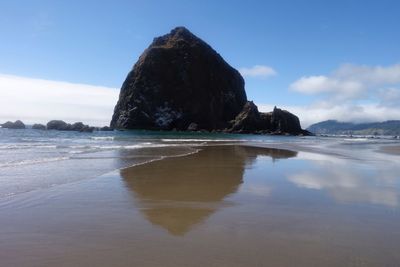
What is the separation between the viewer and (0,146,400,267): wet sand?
5195 millimetres

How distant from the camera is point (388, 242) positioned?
19.5ft

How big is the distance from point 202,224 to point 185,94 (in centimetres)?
14028

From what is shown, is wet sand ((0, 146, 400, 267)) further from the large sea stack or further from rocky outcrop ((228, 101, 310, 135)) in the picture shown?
the large sea stack

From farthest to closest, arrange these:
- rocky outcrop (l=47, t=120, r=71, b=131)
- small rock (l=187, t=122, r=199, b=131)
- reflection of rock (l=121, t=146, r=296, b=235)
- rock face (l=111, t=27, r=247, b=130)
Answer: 1. rock face (l=111, t=27, r=247, b=130)
2. small rock (l=187, t=122, r=199, b=131)
3. rocky outcrop (l=47, t=120, r=71, b=131)
4. reflection of rock (l=121, t=146, r=296, b=235)

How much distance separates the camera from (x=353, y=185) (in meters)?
12.0

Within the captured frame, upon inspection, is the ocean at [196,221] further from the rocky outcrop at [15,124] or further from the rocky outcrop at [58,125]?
the rocky outcrop at [15,124]

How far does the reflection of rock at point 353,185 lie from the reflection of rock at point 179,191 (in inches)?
97.9

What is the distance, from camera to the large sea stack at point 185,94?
137250 mm

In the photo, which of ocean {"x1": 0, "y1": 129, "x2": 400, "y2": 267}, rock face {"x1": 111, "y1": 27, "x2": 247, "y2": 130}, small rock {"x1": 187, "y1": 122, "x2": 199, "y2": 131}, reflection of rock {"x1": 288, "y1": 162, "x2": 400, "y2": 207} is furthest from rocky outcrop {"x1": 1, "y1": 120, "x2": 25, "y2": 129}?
reflection of rock {"x1": 288, "y1": 162, "x2": 400, "y2": 207}

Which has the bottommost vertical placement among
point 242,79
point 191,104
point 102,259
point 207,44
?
point 102,259

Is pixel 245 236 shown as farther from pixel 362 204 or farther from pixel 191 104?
pixel 191 104

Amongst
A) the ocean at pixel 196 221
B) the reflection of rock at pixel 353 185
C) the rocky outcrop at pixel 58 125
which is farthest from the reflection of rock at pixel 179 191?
the rocky outcrop at pixel 58 125

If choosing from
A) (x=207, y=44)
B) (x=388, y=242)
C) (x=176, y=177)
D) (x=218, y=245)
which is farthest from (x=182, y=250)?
(x=207, y=44)

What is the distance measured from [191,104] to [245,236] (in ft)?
456
